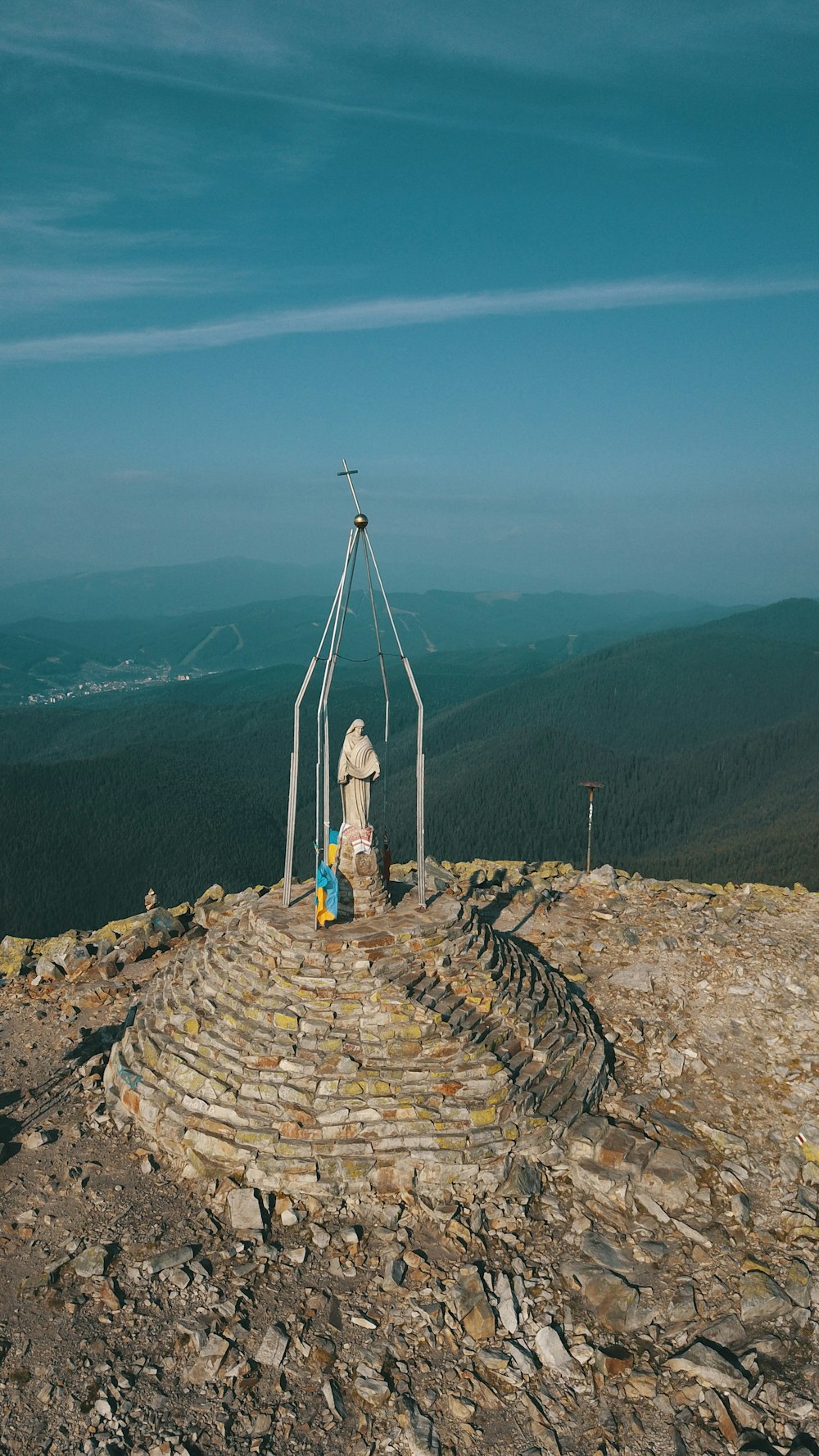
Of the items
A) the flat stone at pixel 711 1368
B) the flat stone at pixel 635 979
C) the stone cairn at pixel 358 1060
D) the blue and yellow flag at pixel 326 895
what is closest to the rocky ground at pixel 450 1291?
the flat stone at pixel 711 1368

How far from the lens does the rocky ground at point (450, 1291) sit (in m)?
9.96

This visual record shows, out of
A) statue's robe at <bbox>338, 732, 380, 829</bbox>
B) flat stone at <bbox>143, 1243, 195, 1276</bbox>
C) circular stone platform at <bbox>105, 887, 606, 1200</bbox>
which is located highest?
statue's robe at <bbox>338, 732, 380, 829</bbox>

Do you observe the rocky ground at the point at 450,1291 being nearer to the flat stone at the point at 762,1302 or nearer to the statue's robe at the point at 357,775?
the flat stone at the point at 762,1302

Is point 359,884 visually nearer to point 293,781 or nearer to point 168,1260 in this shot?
point 293,781

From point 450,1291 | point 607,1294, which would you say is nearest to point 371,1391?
point 450,1291

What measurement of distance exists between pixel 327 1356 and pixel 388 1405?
0.98m

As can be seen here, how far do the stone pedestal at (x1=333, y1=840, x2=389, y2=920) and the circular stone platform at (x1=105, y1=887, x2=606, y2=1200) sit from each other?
1.08 feet

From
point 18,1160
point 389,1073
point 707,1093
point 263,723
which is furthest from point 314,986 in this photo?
point 263,723

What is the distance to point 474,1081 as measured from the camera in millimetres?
14344

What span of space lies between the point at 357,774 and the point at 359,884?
229 centimetres

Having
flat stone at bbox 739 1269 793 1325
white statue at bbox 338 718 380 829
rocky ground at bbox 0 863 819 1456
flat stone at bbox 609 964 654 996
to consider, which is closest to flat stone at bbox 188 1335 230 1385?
rocky ground at bbox 0 863 819 1456

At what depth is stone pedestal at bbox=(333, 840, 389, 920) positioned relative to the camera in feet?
55.4

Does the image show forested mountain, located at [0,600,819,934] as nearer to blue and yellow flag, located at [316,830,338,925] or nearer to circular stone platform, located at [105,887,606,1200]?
blue and yellow flag, located at [316,830,338,925]

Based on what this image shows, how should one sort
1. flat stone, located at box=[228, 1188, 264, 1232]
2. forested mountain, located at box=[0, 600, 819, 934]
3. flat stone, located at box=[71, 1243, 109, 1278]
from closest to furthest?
flat stone, located at box=[71, 1243, 109, 1278]
flat stone, located at box=[228, 1188, 264, 1232]
forested mountain, located at box=[0, 600, 819, 934]
